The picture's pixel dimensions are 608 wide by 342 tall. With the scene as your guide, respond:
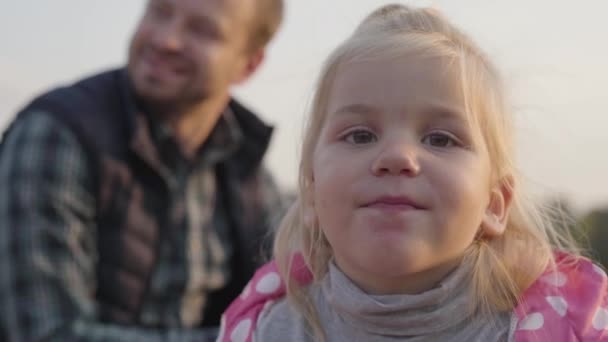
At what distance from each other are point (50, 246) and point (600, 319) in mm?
1829

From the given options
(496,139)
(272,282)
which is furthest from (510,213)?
(272,282)

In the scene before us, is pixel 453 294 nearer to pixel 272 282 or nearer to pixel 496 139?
pixel 496 139

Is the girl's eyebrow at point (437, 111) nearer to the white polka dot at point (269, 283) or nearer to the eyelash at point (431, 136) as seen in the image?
the eyelash at point (431, 136)

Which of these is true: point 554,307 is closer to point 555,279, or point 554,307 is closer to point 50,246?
point 555,279

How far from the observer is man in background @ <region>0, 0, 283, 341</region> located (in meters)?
2.94

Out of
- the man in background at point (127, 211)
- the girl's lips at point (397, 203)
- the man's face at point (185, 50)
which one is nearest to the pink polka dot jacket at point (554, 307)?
the girl's lips at point (397, 203)

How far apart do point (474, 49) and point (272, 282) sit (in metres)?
0.58

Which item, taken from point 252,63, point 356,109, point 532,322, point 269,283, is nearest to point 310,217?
point 269,283

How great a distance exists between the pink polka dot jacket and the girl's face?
152 mm

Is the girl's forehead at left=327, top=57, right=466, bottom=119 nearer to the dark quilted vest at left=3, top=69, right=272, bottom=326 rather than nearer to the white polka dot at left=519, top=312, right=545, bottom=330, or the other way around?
the white polka dot at left=519, top=312, right=545, bottom=330

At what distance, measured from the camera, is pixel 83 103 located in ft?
9.93

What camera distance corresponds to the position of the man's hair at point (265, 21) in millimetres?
3947

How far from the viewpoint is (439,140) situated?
5.12ft

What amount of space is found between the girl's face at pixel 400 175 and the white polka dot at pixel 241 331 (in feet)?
0.92
